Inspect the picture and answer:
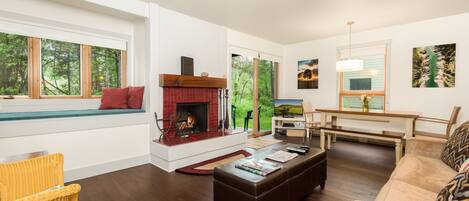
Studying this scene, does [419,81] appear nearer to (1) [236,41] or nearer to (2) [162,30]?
(1) [236,41]

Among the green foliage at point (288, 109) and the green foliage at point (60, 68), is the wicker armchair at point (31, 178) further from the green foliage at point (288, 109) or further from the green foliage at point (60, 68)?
the green foliage at point (288, 109)

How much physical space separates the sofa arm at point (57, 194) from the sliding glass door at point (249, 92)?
14.7 ft

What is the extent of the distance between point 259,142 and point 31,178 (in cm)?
410

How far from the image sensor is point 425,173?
1.93 meters

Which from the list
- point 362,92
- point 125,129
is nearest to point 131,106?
point 125,129

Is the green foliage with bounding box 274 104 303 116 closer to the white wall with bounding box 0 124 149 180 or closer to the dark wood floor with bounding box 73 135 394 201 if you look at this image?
the dark wood floor with bounding box 73 135 394 201

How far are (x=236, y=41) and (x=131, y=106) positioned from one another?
2.68 meters

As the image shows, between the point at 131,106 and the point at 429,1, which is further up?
the point at 429,1

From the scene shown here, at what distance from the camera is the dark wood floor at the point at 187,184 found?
2.39 metres

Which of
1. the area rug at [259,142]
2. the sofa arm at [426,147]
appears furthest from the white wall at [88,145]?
the sofa arm at [426,147]

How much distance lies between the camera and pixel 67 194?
2.95 feet

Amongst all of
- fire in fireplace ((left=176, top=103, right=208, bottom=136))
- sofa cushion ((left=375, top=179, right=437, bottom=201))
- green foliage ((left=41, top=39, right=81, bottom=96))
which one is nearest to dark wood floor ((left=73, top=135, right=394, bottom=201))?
sofa cushion ((left=375, top=179, right=437, bottom=201))

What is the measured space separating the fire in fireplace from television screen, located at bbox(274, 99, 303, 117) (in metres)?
2.18

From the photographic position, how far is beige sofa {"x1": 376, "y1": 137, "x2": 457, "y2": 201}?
1574 mm
